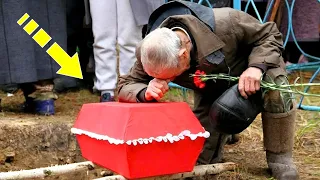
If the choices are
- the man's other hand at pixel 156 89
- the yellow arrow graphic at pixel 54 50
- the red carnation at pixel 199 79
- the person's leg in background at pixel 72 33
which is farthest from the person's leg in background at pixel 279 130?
the person's leg in background at pixel 72 33

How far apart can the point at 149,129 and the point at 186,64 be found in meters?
0.27

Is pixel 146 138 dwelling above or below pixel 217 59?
below

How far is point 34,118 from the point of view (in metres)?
2.87

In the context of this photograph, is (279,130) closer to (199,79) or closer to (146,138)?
(199,79)

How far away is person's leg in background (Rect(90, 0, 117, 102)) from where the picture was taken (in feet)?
9.82

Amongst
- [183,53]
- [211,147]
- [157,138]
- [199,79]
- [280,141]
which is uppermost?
[183,53]

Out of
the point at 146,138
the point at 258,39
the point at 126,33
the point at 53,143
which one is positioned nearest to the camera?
the point at 146,138

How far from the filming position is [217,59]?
194 cm

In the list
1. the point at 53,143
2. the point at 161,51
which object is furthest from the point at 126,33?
the point at 161,51

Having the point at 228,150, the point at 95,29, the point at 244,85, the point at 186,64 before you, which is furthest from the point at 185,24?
the point at 95,29

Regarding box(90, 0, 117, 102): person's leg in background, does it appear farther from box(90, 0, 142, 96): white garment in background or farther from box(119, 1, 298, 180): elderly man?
box(119, 1, 298, 180): elderly man

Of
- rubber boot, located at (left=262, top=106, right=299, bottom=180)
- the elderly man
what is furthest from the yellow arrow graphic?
rubber boot, located at (left=262, top=106, right=299, bottom=180)

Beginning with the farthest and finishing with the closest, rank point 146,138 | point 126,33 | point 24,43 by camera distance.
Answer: point 126,33 → point 24,43 → point 146,138

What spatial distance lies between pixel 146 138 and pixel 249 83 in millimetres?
391
